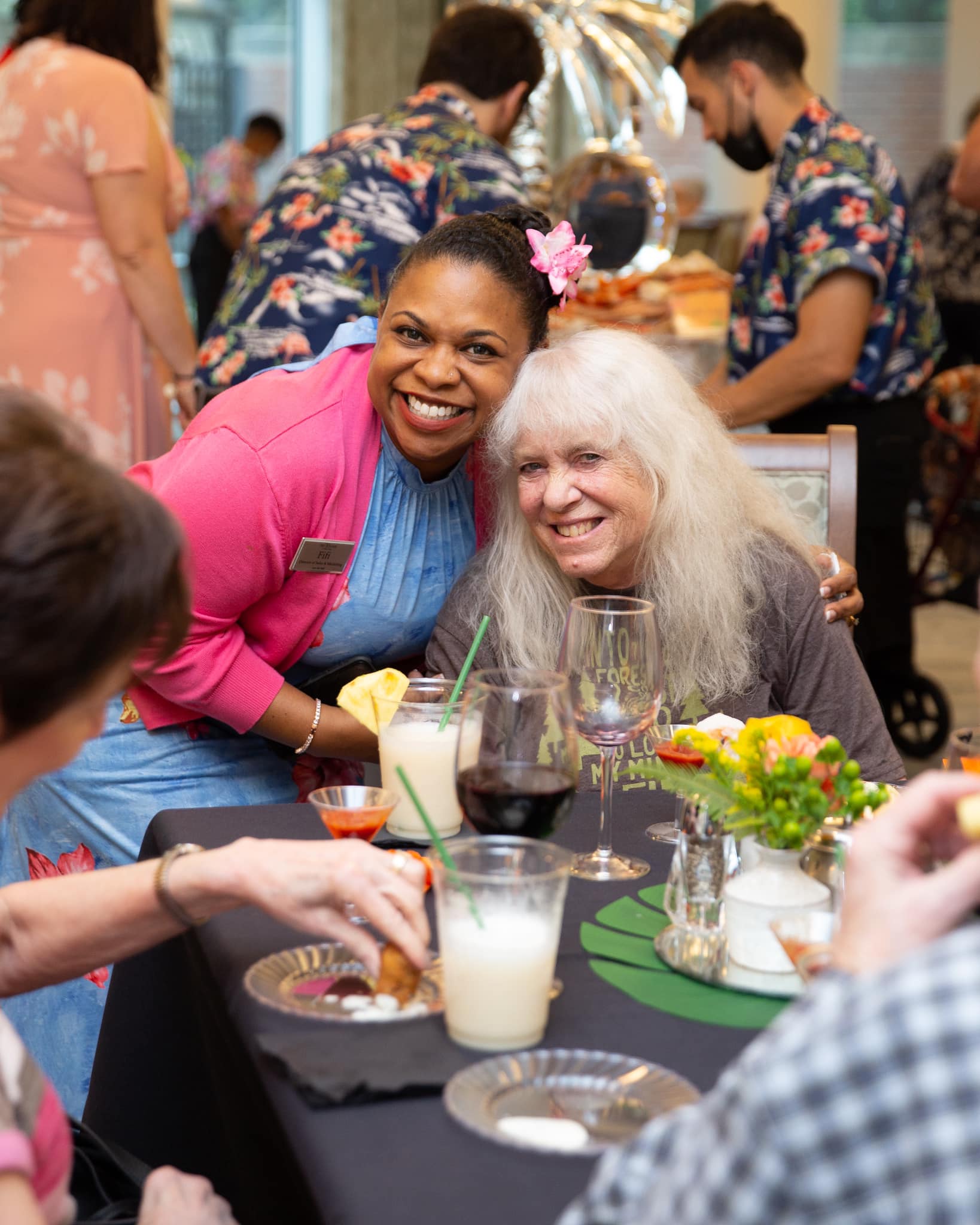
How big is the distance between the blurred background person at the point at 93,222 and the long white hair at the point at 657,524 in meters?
1.45

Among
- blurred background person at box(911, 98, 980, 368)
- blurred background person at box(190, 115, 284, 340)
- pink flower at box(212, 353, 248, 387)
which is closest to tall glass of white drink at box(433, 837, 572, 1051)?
pink flower at box(212, 353, 248, 387)

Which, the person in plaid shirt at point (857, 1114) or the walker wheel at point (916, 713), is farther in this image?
the walker wheel at point (916, 713)

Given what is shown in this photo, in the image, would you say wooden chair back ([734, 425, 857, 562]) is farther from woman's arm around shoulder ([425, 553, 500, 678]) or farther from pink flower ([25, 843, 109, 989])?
pink flower ([25, 843, 109, 989])

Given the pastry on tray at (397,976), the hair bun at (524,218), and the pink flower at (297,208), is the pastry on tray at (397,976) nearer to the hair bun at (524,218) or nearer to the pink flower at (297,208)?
the hair bun at (524,218)

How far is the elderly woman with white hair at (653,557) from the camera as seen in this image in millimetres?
1888

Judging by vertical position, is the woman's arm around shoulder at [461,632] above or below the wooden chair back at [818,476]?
below

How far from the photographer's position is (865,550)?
3.69m

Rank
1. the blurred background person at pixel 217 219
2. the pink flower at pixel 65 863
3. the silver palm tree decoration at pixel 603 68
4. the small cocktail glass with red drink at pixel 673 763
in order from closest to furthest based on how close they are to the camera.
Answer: the small cocktail glass with red drink at pixel 673 763, the pink flower at pixel 65 863, the silver palm tree decoration at pixel 603 68, the blurred background person at pixel 217 219

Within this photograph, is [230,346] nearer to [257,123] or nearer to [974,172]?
[974,172]

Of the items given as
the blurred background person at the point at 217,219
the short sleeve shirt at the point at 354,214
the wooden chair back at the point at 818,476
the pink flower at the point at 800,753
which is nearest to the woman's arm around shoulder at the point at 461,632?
the wooden chair back at the point at 818,476

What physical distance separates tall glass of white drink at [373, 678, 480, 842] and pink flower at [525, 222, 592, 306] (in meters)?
0.76

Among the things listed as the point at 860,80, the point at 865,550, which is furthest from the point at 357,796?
the point at 860,80

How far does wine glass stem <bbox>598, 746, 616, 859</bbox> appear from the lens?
1400mm

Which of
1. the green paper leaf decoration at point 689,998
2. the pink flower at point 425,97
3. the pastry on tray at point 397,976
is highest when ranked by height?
the pink flower at point 425,97
